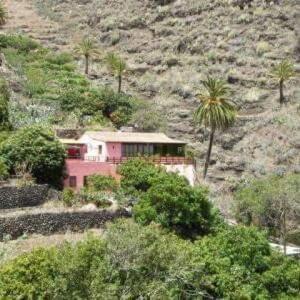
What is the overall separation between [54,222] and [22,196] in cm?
358

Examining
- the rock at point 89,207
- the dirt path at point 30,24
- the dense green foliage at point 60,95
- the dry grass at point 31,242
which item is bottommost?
the dry grass at point 31,242

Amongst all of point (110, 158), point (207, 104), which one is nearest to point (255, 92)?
point (207, 104)

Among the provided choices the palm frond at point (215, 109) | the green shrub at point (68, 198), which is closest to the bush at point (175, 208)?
the green shrub at point (68, 198)

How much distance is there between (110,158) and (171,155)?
723cm

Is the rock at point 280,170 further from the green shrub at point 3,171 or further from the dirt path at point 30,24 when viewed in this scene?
the dirt path at point 30,24

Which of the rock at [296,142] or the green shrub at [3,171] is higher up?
the green shrub at [3,171]

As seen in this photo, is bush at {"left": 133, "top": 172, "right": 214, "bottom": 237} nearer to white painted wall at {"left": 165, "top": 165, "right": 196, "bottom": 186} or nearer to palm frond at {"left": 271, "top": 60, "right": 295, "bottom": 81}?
white painted wall at {"left": 165, "top": 165, "right": 196, "bottom": 186}

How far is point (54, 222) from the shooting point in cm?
3934

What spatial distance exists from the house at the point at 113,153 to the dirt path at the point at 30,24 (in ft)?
149

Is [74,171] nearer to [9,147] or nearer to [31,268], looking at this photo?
[9,147]

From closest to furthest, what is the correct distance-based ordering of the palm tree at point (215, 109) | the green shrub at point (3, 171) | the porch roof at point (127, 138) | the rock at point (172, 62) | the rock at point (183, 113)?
the green shrub at point (3, 171)
the porch roof at point (127, 138)
the palm tree at point (215, 109)
the rock at point (183, 113)
the rock at point (172, 62)

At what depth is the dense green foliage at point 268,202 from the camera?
54.3 m

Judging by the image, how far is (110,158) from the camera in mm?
55062

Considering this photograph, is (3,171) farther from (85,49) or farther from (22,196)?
(85,49)
